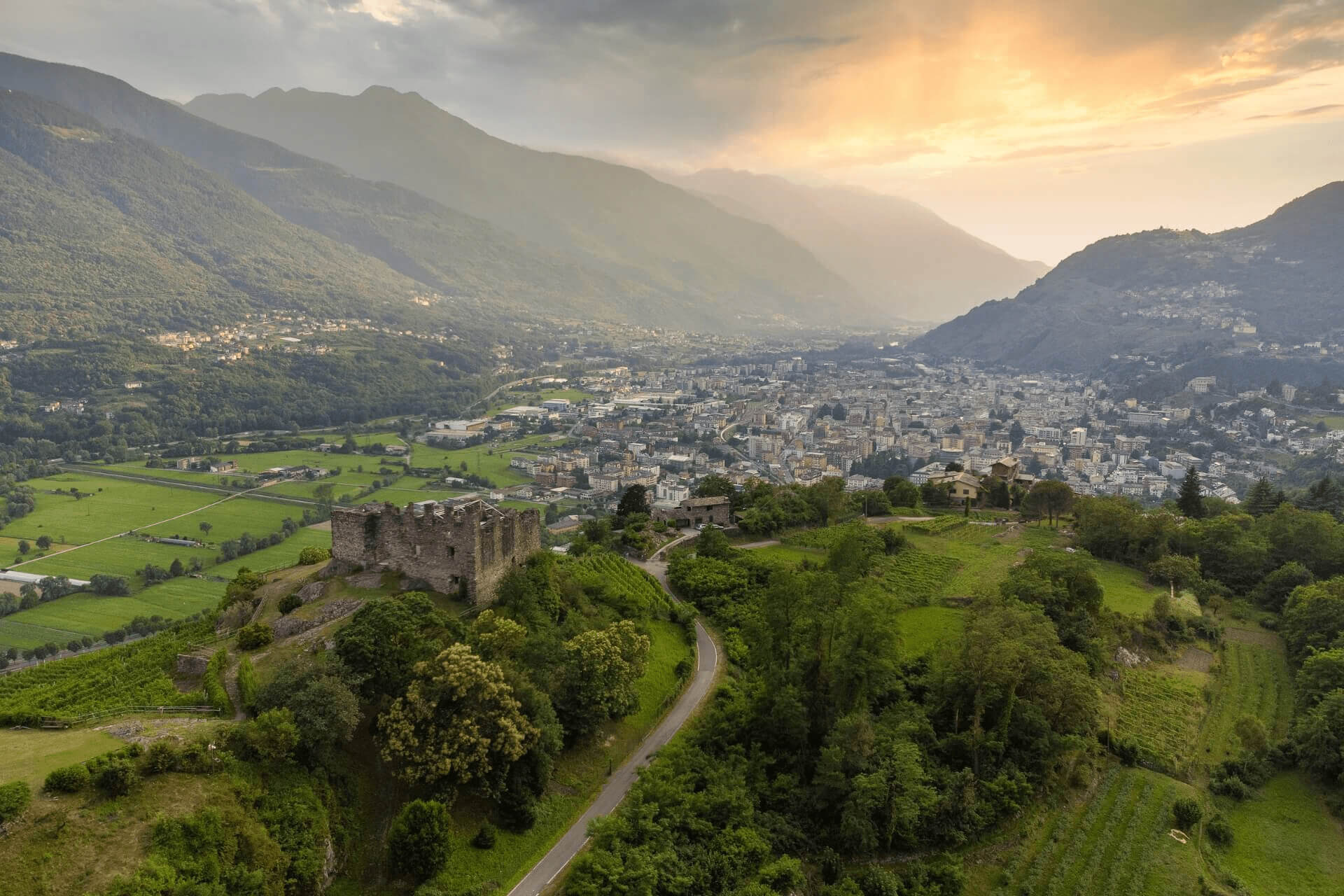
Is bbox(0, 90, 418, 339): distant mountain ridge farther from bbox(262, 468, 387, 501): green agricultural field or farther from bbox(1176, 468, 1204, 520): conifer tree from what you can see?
bbox(1176, 468, 1204, 520): conifer tree

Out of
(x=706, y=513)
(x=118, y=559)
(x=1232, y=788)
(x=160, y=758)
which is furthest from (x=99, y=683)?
(x=118, y=559)

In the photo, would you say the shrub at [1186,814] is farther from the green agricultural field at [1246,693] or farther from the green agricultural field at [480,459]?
the green agricultural field at [480,459]

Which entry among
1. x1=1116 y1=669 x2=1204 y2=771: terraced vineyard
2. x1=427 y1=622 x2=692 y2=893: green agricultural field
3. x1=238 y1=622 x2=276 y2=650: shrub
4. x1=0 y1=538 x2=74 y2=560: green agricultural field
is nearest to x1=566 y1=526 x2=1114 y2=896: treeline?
x1=427 y1=622 x2=692 y2=893: green agricultural field

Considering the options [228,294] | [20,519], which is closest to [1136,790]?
[20,519]

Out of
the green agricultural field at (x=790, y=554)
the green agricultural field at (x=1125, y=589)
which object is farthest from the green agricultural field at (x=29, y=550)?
the green agricultural field at (x=1125, y=589)

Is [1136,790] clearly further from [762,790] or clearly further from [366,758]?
[366,758]

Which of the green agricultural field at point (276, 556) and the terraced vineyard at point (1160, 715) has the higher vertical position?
the terraced vineyard at point (1160, 715)
